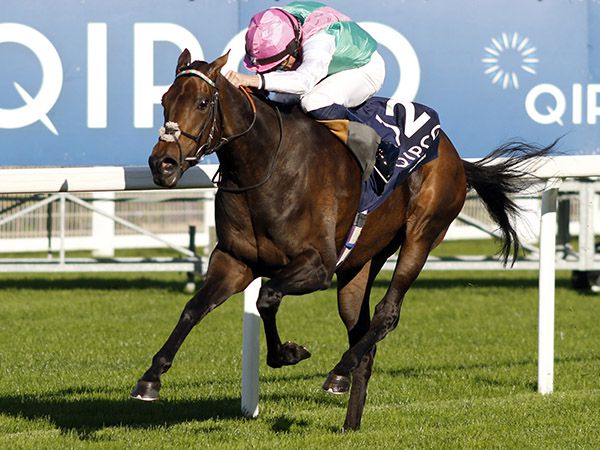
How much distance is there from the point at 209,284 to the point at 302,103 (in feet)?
2.91

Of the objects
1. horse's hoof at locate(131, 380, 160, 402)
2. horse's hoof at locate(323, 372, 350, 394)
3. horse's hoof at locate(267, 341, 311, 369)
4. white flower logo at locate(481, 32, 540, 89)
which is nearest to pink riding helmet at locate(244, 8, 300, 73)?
horse's hoof at locate(267, 341, 311, 369)

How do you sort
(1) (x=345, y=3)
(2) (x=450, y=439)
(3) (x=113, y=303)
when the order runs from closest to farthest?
(2) (x=450, y=439)
(1) (x=345, y=3)
(3) (x=113, y=303)

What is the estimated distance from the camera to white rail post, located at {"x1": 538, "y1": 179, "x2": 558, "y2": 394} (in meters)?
7.13

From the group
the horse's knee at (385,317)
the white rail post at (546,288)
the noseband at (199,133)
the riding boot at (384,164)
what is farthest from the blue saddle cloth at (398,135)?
the white rail post at (546,288)

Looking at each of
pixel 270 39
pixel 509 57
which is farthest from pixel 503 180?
pixel 270 39

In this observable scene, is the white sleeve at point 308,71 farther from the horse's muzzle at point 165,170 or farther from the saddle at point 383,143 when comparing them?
the horse's muzzle at point 165,170

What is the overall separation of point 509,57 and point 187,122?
3596 mm

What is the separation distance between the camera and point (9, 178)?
5.93 metres

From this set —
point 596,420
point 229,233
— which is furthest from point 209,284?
point 596,420

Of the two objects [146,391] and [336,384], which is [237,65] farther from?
[146,391]

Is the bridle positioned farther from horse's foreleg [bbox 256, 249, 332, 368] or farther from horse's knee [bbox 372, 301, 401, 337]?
horse's knee [bbox 372, 301, 401, 337]

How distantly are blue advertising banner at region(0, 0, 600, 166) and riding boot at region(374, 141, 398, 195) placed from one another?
2.04 m

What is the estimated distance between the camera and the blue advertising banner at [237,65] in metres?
7.31

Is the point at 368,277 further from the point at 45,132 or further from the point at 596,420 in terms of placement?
the point at 45,132
